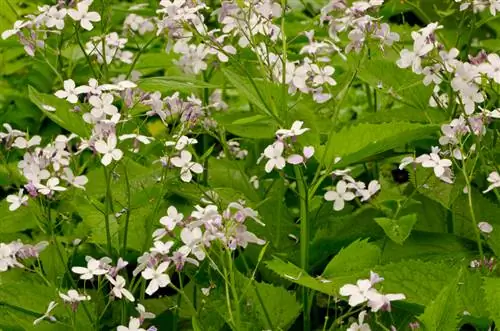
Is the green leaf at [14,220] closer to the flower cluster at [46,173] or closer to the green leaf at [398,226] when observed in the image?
A: the flower cluster at [46,173]

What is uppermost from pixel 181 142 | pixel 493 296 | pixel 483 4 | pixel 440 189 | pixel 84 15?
pixel 84 15

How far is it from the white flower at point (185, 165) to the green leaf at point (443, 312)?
2.39 ft

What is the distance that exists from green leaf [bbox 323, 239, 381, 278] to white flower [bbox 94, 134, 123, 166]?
0.59 meters

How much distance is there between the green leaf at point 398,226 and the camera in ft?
7.65

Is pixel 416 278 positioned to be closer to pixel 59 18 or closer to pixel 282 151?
pixel 282 151

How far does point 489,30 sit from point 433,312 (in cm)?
343

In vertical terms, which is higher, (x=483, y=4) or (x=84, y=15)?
(x=84, y=15)

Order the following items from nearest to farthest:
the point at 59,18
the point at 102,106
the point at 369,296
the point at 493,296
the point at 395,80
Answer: the point at 369,296
the point at 493,296
the point at 102,106
the point at 59,18
the point at 395,80

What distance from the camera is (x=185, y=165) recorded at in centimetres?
238

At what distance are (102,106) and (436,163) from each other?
0.84 metres

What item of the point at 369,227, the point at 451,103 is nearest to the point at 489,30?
the point at 451,103

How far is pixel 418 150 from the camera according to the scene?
128 inches

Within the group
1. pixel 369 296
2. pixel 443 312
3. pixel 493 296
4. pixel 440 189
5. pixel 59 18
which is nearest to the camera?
pixel 369 296

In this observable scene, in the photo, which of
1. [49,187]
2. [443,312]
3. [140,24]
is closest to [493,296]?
[443,312]
